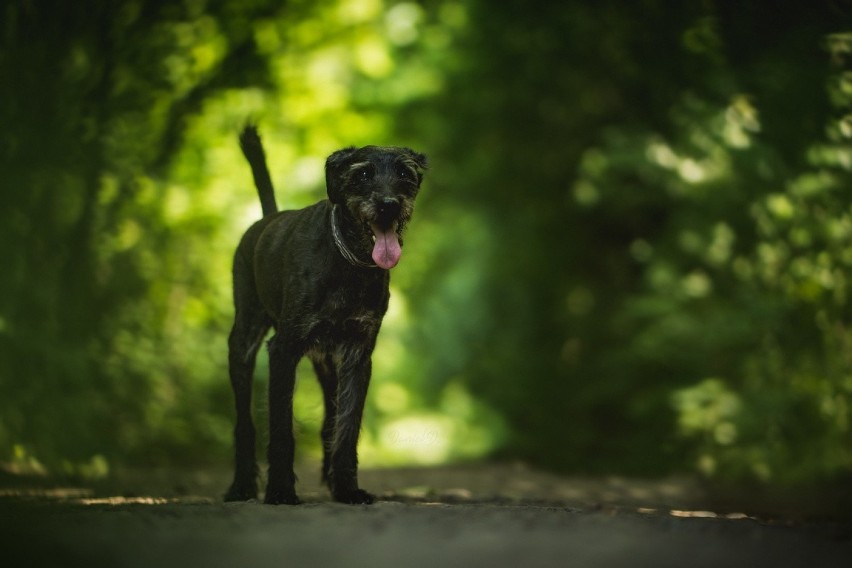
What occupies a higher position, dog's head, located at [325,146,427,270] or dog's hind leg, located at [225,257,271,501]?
dog's head, located at [325,146,427,270]

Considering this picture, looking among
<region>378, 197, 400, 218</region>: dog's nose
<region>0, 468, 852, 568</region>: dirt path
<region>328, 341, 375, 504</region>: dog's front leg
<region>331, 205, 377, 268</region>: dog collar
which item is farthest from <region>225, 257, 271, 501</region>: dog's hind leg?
<region>378, 197, 400, 218</region>: dog's nose

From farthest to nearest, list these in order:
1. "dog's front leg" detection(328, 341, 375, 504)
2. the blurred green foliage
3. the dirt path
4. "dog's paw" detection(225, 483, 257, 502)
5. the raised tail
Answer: the blurred green foliage → the raised tail → "dog's paw" detection(225, 483, 257, 502) → "dog's front leg" detection(328, 341, 375, 504) → the dirt path

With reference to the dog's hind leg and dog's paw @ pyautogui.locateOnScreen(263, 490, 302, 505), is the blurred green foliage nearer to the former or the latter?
the dog's hind leg

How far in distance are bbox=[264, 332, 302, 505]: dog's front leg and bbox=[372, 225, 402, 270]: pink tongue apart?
847 mm

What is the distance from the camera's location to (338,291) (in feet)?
21.6

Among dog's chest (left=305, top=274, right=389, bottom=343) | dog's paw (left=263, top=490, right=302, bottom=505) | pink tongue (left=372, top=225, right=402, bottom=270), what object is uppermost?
pink tongue (left=372, top=225, right=402, bottom=270)

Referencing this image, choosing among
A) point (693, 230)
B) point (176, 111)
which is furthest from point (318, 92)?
point (693, 230)

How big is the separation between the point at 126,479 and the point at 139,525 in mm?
5789

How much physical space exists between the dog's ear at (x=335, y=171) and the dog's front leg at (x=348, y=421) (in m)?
0.90

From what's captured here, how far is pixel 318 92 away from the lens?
1672 centimetres

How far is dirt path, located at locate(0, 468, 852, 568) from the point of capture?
15.5 ft

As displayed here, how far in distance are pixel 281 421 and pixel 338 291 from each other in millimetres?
811

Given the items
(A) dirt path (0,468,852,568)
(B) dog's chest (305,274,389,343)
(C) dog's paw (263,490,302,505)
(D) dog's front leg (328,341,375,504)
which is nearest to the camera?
(A) dirt path (0,468,852,568)

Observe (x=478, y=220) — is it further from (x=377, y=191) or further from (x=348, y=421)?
(x=377, y=191)
